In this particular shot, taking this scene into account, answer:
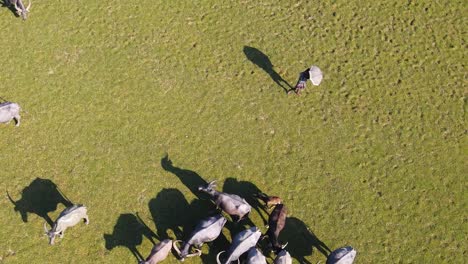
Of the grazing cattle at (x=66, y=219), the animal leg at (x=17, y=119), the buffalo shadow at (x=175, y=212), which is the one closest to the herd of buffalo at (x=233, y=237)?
the grazing cattle at (x=66, y=219)

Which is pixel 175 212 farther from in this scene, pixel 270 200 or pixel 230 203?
pixel 270 200

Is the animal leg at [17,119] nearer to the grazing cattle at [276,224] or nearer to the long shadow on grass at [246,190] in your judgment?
the long shadow on grass at [246,190]

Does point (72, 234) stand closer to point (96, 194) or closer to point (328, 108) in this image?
point (96, 194)

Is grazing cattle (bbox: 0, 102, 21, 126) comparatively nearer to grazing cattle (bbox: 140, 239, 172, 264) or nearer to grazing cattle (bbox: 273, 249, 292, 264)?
grazing cattle (bbox: 140, 239, 172, 264)

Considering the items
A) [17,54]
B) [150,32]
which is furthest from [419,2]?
[17,54]

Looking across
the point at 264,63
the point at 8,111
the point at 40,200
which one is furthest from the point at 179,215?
the point at 264,63

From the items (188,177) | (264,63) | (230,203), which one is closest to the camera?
(230,203)

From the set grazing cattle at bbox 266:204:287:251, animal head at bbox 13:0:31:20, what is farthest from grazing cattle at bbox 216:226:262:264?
animal head at bbox 13:0:31:20
